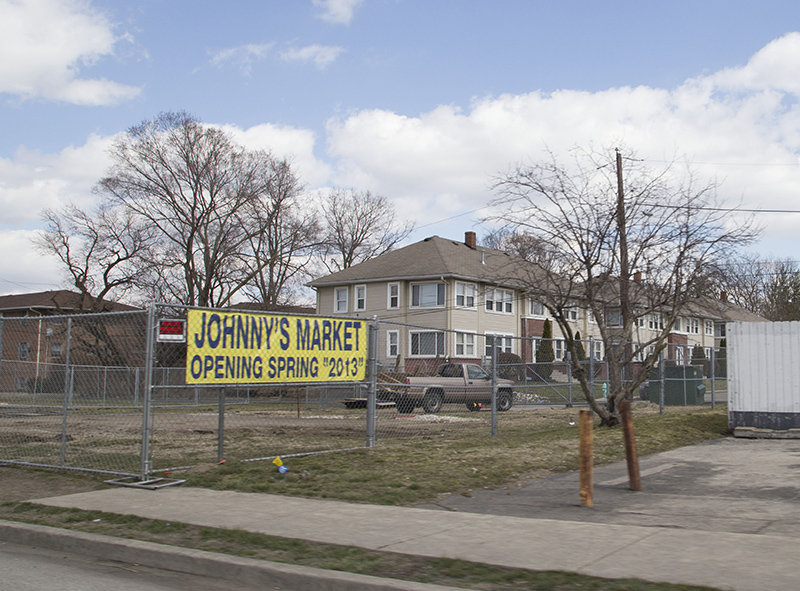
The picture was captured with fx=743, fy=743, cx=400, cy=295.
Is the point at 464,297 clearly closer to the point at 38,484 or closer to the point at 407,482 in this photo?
the point at 407,482

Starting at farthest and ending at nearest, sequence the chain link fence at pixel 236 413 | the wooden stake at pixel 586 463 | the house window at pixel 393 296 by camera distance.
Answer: the house window at pixel 393 296, the chain link fence at pixel 236 413, the wooden stake at pixel 586 463

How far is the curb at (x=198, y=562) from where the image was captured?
17.6 ft

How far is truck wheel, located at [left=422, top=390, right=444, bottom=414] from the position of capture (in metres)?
16.2

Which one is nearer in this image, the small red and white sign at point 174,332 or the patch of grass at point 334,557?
the patch of grass at point 334,557

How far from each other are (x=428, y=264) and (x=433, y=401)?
25936mm

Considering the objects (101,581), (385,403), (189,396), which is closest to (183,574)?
(101,581)

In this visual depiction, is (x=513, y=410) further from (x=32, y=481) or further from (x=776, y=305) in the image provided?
(x=776, y=305)

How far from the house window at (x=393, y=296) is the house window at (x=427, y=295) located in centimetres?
91

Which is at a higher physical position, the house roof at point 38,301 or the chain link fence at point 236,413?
the house roof at point 38,301

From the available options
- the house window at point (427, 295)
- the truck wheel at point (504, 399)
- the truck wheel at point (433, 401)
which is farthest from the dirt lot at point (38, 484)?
the house window at point (427, 295)

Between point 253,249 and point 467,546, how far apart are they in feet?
145

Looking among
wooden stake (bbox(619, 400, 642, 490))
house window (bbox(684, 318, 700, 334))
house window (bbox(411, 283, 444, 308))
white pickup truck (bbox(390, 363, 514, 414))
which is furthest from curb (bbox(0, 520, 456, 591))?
house window (bbox(684, 318, 700, 334))

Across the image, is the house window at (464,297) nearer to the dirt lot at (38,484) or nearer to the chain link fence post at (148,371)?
the dirt lot at (38,484)

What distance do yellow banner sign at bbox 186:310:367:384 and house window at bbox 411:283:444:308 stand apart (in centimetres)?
2891
